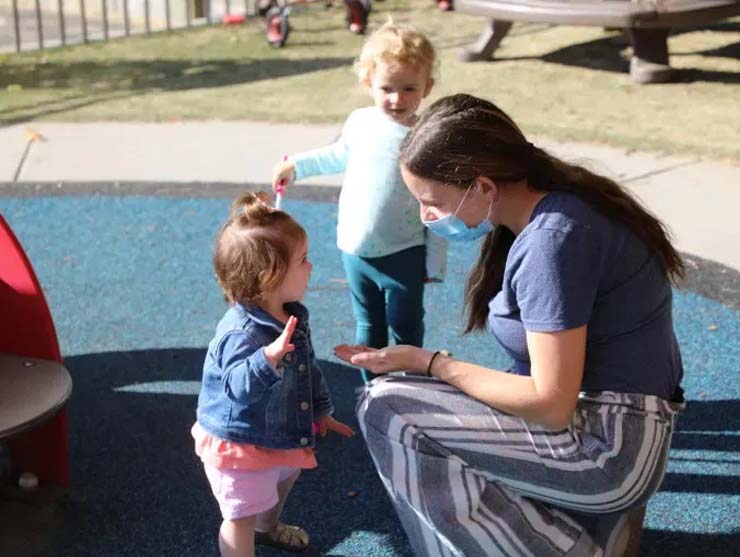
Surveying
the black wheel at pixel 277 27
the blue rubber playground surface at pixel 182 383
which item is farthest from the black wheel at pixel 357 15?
the blue rubber playground surface at pixel 182 383

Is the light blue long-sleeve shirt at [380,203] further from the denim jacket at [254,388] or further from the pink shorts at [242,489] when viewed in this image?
the pink shorts at [242,489]

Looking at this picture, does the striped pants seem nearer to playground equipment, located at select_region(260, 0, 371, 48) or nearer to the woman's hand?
the woman's hand

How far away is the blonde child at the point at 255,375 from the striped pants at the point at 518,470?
9.7 inches

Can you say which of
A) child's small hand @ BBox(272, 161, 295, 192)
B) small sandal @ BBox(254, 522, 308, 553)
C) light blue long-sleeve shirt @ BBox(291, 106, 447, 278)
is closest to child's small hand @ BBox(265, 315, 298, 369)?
small sandal @ BBox(254, 522, 308, 553)

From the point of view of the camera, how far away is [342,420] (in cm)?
385

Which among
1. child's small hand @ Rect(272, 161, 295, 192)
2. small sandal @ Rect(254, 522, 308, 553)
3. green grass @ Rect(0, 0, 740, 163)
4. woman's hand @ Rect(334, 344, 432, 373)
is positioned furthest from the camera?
green grass @ Rect(0, 0, 740, 163)

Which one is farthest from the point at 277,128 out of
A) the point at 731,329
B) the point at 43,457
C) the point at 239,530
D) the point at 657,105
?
the point at 239,530

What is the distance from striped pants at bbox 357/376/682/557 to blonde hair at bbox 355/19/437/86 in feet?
4.16

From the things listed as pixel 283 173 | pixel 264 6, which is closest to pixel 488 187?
pixel 283 173

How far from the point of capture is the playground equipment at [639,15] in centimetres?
826

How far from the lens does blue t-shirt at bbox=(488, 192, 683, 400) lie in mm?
2473

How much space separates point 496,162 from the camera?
101 inches

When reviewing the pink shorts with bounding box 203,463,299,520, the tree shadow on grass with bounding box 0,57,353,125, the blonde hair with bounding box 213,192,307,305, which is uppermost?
the blonde hair with bounding box 213,192,307,305

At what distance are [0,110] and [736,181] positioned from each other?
16.9ft
